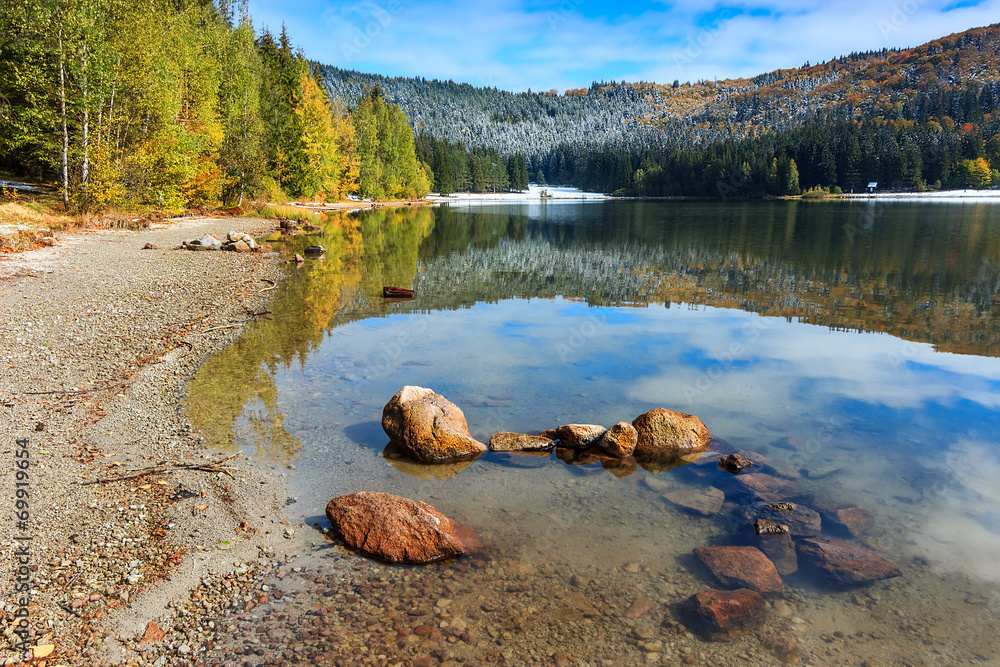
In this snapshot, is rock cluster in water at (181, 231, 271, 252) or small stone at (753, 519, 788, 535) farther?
rock cluster in water at (181, 231, 271, 252)

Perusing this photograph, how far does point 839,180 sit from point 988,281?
456 feet

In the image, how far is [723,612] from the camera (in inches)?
213

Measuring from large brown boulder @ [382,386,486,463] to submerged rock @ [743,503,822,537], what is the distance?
381cm

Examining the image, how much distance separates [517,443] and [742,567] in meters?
3.67

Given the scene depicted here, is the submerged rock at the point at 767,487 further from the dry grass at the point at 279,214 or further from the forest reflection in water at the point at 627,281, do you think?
the dry grass at the point at 279,214

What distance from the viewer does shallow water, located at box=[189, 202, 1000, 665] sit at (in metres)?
5.22

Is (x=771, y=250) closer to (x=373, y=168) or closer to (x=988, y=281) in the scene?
(x=988, y=281)

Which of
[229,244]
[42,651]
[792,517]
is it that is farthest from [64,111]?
[792,517]

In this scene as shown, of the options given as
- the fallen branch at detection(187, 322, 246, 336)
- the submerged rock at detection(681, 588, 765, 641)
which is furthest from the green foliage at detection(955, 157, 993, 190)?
the submerged rock at detection(681, 588, 765, 641)

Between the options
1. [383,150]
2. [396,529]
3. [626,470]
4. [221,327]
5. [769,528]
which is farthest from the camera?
[383,150]

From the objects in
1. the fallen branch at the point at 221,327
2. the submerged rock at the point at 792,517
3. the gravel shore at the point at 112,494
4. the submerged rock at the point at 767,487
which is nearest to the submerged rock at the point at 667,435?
the submerged rock at the point at 767,487

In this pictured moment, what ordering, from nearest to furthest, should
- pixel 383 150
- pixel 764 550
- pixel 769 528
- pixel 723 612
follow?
pixel 723 612 → pixel 764 550 → pixel 769 528 → pixel 383 150

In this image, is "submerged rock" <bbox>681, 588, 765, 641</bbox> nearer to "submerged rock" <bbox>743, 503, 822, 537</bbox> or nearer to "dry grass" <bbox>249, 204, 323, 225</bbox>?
"submerged rock" <bbox>743, 503, 822, 537</bbox>

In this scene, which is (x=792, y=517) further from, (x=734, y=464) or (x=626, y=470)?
(x=626, y=470)
